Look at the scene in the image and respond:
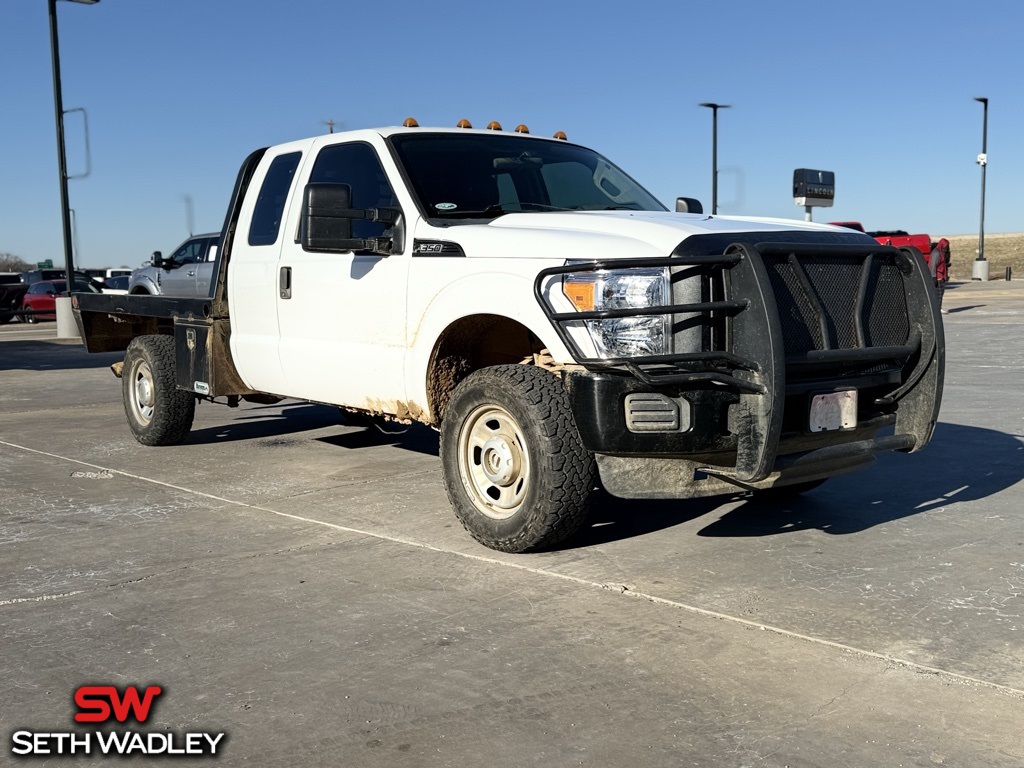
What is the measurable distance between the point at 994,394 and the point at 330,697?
8.75 m

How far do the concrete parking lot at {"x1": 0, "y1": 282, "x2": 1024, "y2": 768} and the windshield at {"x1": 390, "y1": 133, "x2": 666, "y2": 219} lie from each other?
5.59 feet

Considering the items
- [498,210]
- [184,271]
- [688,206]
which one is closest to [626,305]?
[498,210]

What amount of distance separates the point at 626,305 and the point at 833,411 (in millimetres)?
1061

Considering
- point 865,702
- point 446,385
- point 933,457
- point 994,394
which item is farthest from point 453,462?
point 994,394

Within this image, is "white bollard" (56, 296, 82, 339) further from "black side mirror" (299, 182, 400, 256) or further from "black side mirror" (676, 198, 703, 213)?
"black side mirror" (299, 182, 400, 256)

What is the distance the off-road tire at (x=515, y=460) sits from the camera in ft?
16.4

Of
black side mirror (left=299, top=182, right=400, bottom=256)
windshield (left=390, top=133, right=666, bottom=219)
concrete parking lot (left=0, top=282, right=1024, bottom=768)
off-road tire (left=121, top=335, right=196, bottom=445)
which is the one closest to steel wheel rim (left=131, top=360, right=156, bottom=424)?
off-road tire (left=121, top=335, right=196, bottom=445)

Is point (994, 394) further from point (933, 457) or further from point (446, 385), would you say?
point (446, 385)

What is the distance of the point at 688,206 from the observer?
24.1 ft

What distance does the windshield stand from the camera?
6.11 metres

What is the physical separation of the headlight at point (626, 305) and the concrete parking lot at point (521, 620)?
1.00 metres

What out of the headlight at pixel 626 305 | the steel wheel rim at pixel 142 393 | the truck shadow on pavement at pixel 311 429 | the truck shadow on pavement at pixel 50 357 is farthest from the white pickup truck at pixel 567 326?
the truck shadow on pavement at pixel 50 357

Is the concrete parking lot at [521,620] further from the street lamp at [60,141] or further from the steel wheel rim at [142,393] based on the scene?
the street lamp at [60,141]

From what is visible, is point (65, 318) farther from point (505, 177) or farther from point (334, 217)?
point (334, 217)
